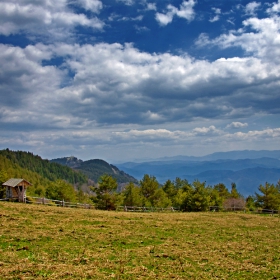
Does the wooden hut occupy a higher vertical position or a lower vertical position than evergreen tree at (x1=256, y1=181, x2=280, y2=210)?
higher

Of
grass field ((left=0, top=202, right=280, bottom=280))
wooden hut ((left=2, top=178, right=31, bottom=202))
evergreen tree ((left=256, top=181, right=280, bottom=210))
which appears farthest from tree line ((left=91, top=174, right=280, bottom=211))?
grass field ((left=0, top=202, right=280, bottom=280))

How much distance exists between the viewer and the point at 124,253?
14766mm

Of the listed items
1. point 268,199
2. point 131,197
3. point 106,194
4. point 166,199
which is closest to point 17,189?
point 106,194

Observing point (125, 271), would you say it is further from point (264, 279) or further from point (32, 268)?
point (264, 279)

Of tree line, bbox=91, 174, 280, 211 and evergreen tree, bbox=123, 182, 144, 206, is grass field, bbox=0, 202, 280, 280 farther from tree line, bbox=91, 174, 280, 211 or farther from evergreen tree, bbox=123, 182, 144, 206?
evergreen tree, bbox=123, 182, 144, 206

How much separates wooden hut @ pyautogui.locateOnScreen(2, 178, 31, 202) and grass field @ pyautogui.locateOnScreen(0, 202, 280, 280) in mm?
22911

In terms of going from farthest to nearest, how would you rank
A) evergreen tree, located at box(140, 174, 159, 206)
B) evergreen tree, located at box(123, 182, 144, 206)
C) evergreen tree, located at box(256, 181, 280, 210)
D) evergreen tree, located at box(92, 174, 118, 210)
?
1. evergreen tree, located at box(140, 174, 159, 206)
2. evergreen tree, located at box(256, 181, 280, 210)
3. evergreen tree, located at box(123, 182, 144, 206)
4. evergreen tree, located at box(92, 174, 118, 210)

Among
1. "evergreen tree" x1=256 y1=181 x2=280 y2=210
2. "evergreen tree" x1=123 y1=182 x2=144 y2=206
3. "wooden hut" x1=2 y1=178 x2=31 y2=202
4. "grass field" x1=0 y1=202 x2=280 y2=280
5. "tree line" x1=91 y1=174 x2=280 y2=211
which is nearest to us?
"grass field" x1=0 y1=202 x2=280 y2=280

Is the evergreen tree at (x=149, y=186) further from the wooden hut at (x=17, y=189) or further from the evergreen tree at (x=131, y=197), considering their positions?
the wooden hut at (x=17, y=189)

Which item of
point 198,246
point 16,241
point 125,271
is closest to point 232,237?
point 198,246

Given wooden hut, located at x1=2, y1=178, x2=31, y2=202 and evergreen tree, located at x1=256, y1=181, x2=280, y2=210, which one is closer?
wooden hut, located at x1=2, y1=178, x2=31, y2=202

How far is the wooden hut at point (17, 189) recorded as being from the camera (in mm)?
44219

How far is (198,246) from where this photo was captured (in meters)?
18.0

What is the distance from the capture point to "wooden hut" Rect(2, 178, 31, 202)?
4422 centimetres
